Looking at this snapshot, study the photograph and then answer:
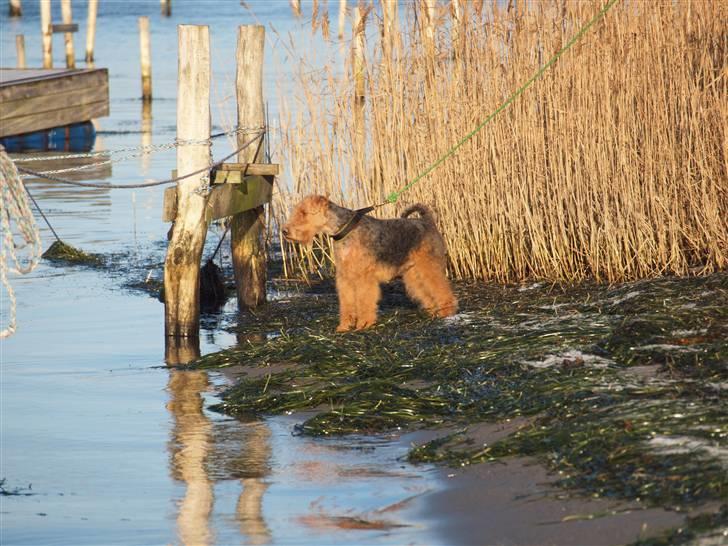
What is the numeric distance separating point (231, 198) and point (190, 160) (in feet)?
1.75

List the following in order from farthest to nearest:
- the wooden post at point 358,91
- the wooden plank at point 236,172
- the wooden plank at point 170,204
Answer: the wooden post at point 358,91
the wooden plank at point 236,172
the wooden plank at point 170,204

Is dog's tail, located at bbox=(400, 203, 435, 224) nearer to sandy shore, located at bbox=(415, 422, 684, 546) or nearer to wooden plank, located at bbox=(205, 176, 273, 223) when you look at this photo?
wooden plank, located at bbox=(205, 176, 273, 223)

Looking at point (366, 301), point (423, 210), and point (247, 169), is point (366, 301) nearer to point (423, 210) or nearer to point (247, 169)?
point (423, 210)

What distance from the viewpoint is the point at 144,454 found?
5453 mm

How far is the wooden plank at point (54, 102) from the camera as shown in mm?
16031

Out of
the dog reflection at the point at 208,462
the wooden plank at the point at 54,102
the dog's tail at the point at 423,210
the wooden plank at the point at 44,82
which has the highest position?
the wooden plank at the point at 44,82

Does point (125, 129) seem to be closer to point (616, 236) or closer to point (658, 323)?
point (616, 236)

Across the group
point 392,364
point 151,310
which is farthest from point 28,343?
point 392,364

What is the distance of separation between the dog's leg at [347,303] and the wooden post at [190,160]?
959 mm

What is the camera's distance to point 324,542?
166 inches

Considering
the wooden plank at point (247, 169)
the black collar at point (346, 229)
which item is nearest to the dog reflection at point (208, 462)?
the black collar at point (346, 229)

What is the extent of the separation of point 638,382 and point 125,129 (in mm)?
16367

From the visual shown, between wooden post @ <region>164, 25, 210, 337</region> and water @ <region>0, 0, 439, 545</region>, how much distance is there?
1.75 ft

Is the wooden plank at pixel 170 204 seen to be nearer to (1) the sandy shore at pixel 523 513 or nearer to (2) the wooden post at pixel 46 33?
(1) the sandy shore at pixel 523 513
